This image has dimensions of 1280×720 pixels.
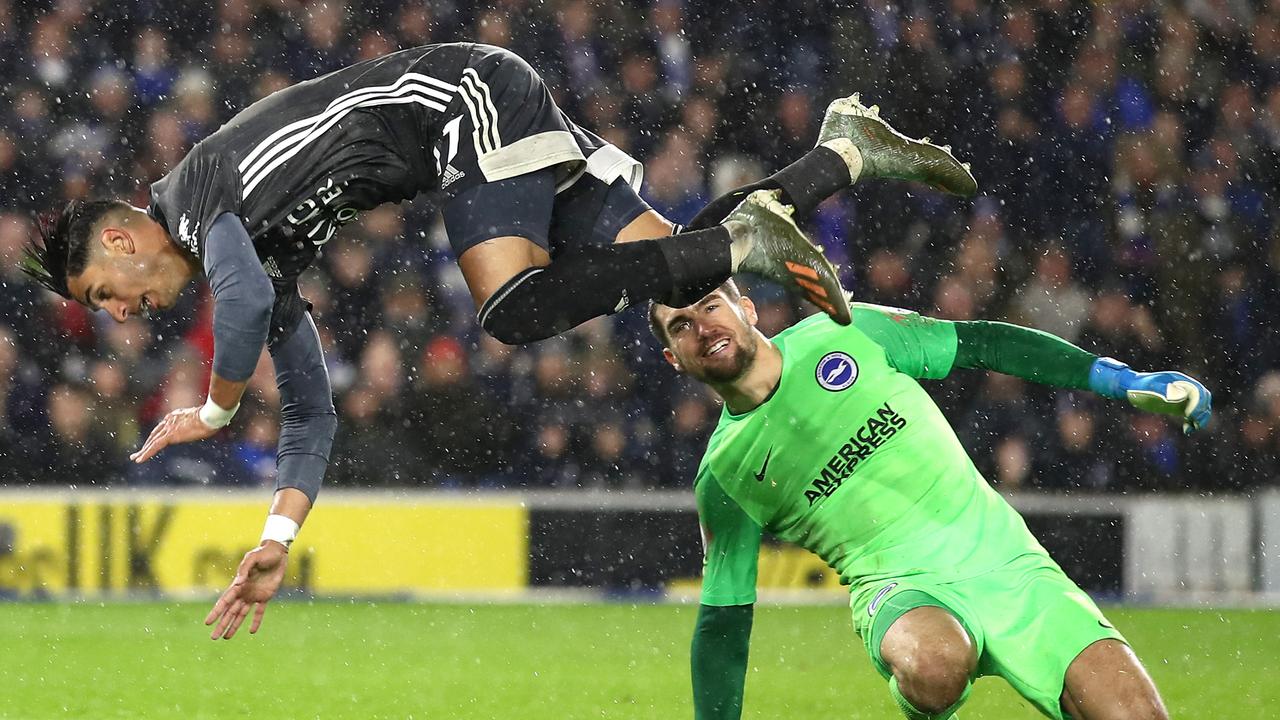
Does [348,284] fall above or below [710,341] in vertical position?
below

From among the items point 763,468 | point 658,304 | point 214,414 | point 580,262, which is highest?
point 580,262

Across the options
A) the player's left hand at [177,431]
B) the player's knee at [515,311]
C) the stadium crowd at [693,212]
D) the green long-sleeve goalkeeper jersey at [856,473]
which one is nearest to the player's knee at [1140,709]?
the green long-sleeve goalkeeper jersey at [856,473]

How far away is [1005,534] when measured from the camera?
4750mm

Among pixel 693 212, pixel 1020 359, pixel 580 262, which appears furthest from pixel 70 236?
pixel 693 212

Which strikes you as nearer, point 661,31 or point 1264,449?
point 1264,449

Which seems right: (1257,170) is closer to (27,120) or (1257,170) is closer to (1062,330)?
(1062,330)

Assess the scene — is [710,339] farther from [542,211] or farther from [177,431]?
[177,431]

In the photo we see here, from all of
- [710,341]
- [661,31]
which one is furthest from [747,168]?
[710,341]

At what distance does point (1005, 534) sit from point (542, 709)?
2.67 metres

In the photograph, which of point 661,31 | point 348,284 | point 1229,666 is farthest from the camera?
point 661,31

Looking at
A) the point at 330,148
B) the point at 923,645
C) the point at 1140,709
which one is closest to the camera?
the point at 1140,709

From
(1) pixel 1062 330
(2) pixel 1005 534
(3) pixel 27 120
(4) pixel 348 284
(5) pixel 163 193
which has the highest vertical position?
(5) pixel 163 193

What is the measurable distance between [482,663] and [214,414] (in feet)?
11.7

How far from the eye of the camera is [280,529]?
204 inches
